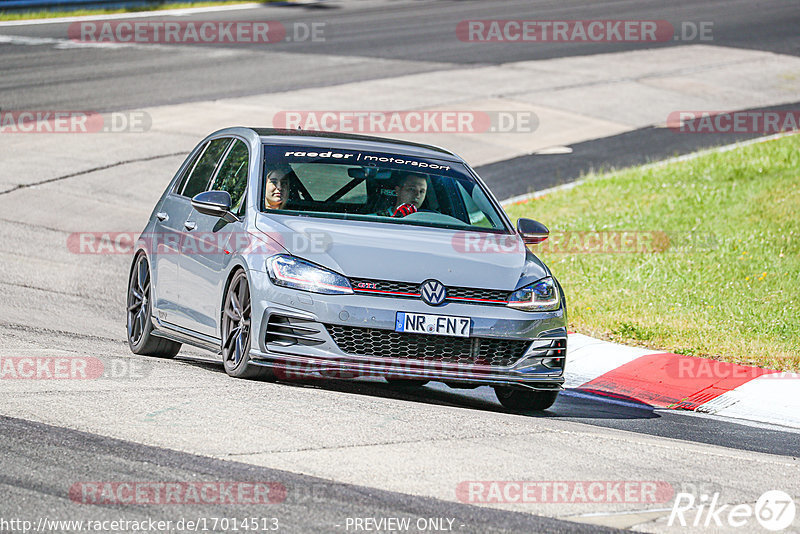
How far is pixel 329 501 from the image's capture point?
5586 millimetres

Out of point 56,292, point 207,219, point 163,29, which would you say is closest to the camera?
point 207,219

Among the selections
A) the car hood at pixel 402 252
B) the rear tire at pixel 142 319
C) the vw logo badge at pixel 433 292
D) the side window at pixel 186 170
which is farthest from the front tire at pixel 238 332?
the side window at pixel 186 170

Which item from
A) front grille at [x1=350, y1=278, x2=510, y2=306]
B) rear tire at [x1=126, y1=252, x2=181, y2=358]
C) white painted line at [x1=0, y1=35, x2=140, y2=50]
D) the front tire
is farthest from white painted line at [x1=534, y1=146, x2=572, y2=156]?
front grille at [x1=350, y1=278, x2=510, y2=306]

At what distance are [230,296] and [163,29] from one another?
2515cm

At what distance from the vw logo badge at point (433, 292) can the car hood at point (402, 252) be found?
0.13 ft

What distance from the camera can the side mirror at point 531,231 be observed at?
893 cm

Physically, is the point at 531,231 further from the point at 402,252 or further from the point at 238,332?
the point at 238,332

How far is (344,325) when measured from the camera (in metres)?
7.70

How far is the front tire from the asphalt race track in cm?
Result: 14

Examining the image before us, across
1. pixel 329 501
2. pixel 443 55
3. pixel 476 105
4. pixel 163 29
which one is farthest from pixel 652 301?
pixel 163 29

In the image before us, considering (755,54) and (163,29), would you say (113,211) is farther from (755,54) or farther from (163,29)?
(755,54)

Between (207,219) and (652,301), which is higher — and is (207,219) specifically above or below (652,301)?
above

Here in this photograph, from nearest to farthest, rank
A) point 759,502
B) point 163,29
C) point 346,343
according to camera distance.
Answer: point 759,502, point 346,343, point 163,29

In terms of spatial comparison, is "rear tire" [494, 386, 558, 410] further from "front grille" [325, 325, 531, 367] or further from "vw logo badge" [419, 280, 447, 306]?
"vw logo badge" [419, 280, 447, 306]
